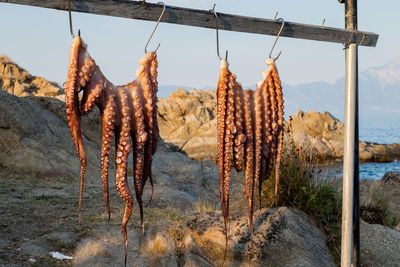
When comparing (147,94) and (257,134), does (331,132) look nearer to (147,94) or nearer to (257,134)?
(257,134)

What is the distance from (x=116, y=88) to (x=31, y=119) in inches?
422

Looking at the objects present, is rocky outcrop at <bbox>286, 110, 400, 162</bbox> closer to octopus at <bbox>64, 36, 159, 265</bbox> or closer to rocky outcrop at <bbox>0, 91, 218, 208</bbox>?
rocky outcrop at <bbox>0, 91, 218, 208</bbox>

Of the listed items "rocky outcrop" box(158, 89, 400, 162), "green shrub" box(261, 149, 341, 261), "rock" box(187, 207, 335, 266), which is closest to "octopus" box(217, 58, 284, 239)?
"rock" box(187, 207, 335, 266)

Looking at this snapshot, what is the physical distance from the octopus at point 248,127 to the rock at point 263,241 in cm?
255

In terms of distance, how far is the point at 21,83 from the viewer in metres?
33.0

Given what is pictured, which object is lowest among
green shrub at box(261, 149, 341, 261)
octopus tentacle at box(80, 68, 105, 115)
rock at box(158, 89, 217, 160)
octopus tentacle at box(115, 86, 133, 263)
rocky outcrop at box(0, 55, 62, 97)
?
green shrub at box(261, 149, 341, 261)

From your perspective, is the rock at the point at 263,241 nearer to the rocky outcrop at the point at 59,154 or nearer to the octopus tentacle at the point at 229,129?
the octopus tentacle at the point at 229,129

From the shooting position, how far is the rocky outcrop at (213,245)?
253 inches

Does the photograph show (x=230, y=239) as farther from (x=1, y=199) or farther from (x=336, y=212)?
(x=1, y=199)

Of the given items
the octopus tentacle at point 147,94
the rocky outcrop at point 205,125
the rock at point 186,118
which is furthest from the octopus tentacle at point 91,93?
the rocky outcrop at point 205,125

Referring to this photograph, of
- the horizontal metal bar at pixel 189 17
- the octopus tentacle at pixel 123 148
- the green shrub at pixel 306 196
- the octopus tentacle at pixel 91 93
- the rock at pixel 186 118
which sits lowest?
the green shrub at pixel 306 196

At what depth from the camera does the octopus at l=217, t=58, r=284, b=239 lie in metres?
3.83

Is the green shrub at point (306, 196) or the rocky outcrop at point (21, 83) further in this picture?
the rocky outcrop at point (21, 83)

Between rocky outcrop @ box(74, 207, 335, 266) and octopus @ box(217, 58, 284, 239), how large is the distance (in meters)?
2.56
